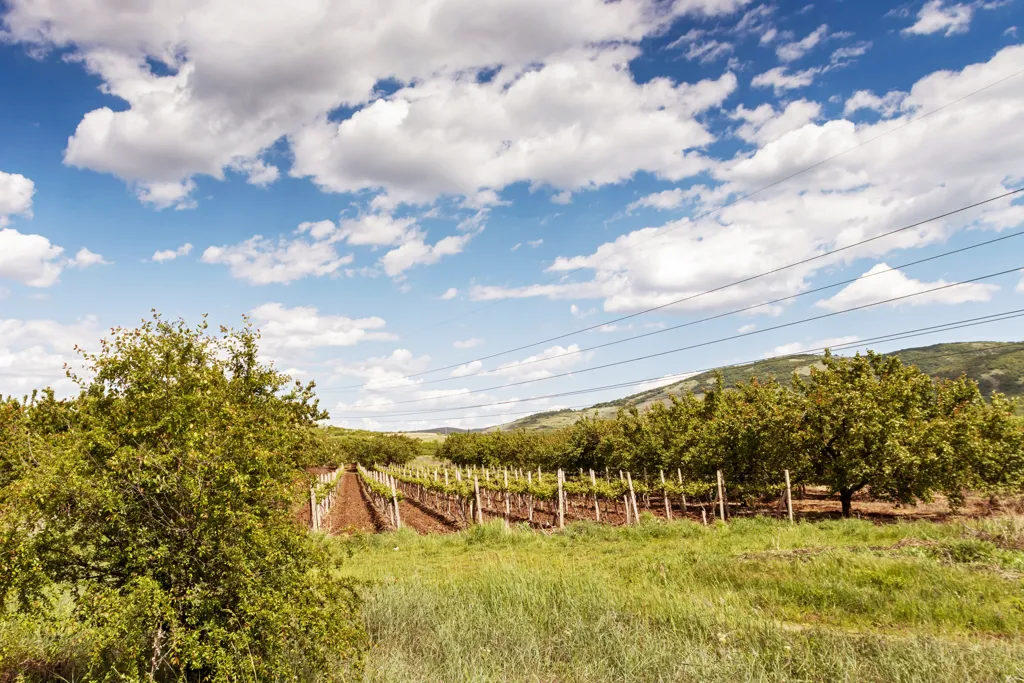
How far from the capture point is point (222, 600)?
628 cm

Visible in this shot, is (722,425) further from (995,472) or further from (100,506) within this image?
(100,506)

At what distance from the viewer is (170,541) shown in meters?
6.24

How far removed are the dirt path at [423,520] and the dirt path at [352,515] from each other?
6.69 feet

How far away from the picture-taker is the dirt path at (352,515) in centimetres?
3170

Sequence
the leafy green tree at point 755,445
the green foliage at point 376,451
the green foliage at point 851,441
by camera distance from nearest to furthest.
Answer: the green foliage at point 851,441 < the leafy green tree at point 755,445 < the green foliage at point 376,451

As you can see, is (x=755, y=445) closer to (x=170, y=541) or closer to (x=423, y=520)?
(x=423, y=520)

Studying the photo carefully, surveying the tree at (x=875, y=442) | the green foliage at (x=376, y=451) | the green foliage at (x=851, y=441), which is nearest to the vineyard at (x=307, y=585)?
the tree at (x=875, y=442)

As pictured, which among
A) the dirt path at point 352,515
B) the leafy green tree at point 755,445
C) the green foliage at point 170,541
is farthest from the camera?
the dirt path at point 352,515

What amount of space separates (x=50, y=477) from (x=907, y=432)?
28050 millimetres

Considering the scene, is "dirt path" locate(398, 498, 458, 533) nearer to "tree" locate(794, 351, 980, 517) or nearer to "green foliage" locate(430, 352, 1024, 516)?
"green foliage" locate(430, 352, 1024, 516)

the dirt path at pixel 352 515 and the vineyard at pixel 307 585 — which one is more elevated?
the vineyard at pixel 307 585

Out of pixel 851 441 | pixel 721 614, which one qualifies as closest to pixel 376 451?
pixel 851 441

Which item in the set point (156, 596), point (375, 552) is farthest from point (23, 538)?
point (375, 552)

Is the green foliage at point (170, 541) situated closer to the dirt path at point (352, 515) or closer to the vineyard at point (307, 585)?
the vineyard at point (307, 585)
